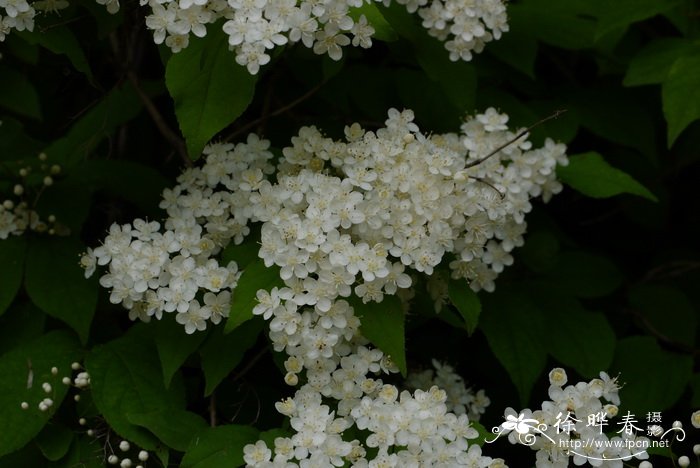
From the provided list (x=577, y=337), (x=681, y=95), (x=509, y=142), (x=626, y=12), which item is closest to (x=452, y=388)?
(x=577, y=337)

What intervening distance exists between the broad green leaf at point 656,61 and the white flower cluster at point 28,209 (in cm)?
232

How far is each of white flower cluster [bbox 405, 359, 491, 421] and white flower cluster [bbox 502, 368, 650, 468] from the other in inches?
32.6

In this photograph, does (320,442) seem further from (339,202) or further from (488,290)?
(488,290)

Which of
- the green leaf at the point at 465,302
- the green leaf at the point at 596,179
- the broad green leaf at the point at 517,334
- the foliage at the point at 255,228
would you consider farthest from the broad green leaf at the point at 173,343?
the green leaf at the point at 596,179

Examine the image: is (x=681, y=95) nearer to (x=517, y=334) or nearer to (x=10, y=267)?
(x=517, y=334)

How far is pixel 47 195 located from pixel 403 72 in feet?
5.06

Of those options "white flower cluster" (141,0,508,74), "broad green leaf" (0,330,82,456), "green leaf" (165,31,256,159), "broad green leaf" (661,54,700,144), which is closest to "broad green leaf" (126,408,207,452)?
"broad green leaf" (0,330,82,456)

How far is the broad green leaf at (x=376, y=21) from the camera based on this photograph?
3.03 m

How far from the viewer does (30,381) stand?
10.1ft

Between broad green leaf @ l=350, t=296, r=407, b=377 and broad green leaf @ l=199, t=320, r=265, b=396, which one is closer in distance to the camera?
broad green leaf @ l=350, t=296, r=407, b=377

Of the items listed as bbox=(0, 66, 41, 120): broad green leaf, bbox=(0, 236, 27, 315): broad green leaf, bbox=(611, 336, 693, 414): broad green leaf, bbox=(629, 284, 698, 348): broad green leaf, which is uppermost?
bbox=(0, 66, 41, 120): broad green leaf

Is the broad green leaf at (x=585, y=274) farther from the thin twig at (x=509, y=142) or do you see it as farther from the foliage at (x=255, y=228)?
the thin twig at (x=509, y=142)

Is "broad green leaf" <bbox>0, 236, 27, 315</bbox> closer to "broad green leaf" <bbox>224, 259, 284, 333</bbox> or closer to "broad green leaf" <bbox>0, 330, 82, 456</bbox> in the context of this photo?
"broad green leaf" <bbox>0, 330, 82, 456</bbox>

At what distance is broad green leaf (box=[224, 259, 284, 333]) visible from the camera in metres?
2.77
